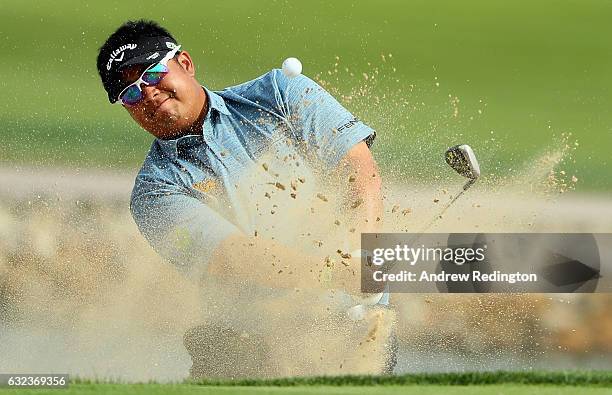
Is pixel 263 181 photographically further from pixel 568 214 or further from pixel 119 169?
pixel 568 214

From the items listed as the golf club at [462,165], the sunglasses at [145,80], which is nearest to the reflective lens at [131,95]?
the sunglasses at [145,80]

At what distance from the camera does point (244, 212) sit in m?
3.72

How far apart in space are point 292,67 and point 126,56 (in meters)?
0.66

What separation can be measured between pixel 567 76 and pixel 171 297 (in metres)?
1.85

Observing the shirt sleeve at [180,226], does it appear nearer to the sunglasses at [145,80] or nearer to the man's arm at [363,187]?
the sunglasses at [145,80]

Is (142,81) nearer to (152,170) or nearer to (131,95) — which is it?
(131,95)

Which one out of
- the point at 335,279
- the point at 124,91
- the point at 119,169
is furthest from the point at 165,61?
the point at 335,279

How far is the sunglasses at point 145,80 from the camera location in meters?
3.69

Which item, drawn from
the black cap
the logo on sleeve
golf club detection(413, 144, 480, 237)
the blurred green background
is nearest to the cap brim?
the black cap

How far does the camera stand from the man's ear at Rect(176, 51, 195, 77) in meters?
3.77

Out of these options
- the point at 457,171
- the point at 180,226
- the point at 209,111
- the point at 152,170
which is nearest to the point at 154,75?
the point at 209,111

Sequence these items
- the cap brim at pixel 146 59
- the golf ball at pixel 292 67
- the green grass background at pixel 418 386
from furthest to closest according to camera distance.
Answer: the golf ball at pixel 292 67 < the cap brim at pixel 146 59 < the green grass background at pixel 418 386

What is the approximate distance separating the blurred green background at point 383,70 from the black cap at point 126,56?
0.05 meters

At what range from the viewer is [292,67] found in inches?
149
